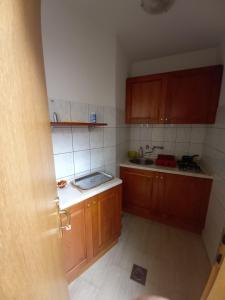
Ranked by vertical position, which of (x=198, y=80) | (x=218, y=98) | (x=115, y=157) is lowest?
(x=115, y=157)

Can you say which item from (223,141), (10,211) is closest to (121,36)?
(223,141)

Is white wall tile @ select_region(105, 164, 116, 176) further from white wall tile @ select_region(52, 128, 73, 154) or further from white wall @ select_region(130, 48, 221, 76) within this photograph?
white wall @ select_region(130, 48, 221, 76)

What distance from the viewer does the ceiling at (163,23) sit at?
48.4 inches

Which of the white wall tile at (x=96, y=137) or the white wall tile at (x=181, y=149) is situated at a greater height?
the white wall tile at (x=96, y=137)

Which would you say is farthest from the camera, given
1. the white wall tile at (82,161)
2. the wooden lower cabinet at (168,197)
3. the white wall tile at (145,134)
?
the white wall tile at (145,134)

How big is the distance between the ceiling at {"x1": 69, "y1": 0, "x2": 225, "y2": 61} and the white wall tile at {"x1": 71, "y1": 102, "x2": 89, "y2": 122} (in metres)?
0.87

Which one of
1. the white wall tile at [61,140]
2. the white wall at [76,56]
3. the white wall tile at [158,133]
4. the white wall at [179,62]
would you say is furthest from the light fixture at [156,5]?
the white wall tile at [158,133]

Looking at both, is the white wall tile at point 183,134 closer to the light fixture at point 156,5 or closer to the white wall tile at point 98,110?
the white wall tile at point 98,110

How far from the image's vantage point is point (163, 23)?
1.42 metres

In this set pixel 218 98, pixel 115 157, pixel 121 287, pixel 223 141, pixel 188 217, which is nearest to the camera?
pixel 121 287

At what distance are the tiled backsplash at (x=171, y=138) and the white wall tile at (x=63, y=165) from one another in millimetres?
1361

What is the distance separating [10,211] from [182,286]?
1.68m

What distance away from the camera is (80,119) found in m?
1.44

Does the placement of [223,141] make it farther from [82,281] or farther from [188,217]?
[82,281]
